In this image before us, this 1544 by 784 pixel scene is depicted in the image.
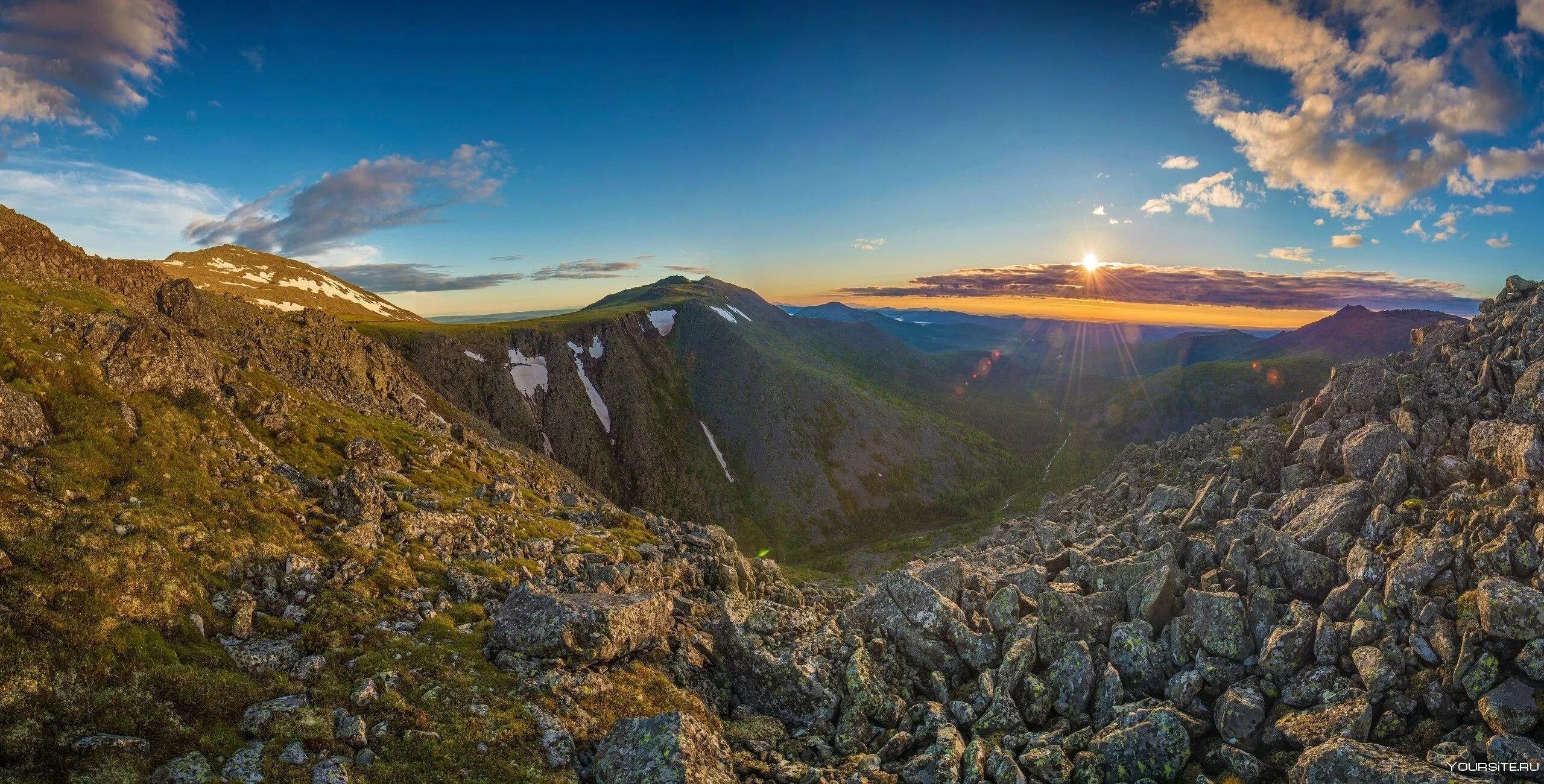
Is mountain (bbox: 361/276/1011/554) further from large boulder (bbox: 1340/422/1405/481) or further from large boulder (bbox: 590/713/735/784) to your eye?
large boulder (bbox: 1340/422/1405/481)

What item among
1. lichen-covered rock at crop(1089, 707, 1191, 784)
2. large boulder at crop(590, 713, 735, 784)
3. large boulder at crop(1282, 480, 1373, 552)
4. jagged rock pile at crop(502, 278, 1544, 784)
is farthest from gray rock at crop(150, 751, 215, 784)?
large boulder at crop(1282, 480, 1373, 552)

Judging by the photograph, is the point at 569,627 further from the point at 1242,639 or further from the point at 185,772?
the point at 1242,639

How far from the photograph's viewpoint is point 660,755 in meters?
21.2

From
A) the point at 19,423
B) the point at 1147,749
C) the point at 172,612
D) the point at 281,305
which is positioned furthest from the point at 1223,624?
the point at 281,305

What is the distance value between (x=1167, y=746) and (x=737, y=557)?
38145mm

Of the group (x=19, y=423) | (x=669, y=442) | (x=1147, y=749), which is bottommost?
(x=669, y=442)

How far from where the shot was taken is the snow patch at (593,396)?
6599 inches

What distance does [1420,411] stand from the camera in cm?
3853

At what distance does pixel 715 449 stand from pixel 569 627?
160664mm

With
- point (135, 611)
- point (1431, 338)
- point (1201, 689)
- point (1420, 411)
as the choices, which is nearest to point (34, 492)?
point (135, 611)

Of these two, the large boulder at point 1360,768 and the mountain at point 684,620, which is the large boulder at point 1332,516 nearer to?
the mountain at point 684,620

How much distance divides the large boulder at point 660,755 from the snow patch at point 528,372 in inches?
5597

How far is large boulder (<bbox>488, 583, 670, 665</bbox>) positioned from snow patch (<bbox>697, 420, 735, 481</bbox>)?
150 meters

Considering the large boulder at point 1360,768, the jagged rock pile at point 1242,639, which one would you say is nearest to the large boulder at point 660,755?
the jagged rock pile at point 1242,639
